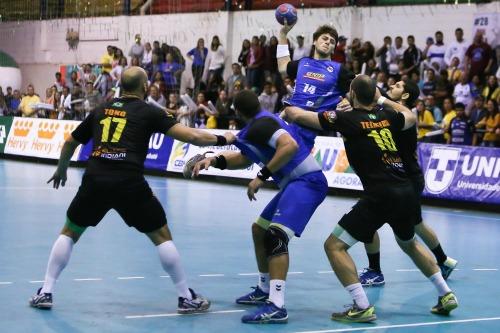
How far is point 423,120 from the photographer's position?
21.8 metres

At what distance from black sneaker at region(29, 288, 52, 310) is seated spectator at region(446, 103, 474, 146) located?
1423 cm

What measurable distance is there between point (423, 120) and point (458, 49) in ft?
9.73

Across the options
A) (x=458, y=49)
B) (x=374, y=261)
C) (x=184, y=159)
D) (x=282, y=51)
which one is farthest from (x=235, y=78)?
(x=374, y=261)

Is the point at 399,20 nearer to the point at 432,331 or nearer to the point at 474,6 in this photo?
the point at 474,6

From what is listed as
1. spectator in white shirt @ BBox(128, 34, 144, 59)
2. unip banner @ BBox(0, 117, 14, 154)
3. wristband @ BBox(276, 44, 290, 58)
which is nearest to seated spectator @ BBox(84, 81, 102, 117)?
spectator in white shirt @ BBox(128, 34, 144, 59)

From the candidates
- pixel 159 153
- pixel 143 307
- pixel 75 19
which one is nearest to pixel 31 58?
pixel 75 19

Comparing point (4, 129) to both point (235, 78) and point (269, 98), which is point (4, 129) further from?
point (269, 98)

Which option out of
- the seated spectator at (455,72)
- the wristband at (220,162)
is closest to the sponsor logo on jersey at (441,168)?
the seated spectator at (455,72)

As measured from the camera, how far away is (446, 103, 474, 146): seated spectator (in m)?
20.7

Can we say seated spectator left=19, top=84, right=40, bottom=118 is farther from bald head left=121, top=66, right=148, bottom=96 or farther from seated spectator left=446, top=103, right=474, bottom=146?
bald head left=121, top=66, right=148, bottom=96

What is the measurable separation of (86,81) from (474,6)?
1416cm

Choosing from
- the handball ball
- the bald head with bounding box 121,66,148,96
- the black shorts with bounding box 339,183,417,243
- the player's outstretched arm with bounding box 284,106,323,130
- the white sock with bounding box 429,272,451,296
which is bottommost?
the white sock with bounding box 429,272,451,296

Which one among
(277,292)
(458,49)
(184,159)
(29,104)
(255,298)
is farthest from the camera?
(29,104)

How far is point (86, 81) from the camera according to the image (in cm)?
3272
